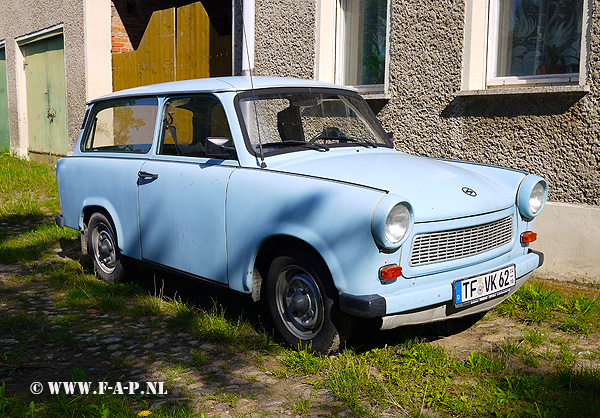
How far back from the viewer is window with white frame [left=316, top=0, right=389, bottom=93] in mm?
6959

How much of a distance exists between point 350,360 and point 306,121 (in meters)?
1.75

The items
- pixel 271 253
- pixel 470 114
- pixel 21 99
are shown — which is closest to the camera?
pixel 271 253

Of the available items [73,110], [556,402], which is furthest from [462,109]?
[73,110]

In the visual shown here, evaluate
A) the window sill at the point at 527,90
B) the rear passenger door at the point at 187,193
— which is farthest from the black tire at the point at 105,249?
the window sill at the point at 527,90

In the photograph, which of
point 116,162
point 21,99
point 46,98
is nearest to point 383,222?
point 116,162

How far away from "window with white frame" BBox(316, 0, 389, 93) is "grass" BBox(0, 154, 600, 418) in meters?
3.27

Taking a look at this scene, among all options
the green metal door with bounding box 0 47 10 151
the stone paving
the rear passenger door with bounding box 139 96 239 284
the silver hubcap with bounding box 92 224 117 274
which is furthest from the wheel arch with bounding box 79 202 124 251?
the green metal door with bounding box 0 47 10 151

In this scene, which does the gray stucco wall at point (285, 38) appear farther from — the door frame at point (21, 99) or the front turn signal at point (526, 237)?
the door frame at point (21, 99)

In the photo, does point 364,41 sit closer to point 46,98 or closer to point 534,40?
point 534,40

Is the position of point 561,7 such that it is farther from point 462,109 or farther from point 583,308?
point 583,308

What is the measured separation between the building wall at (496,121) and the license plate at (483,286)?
180cm

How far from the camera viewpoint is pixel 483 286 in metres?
3.41

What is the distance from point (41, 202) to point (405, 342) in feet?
24.3

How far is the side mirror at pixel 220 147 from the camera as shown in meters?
3.93
